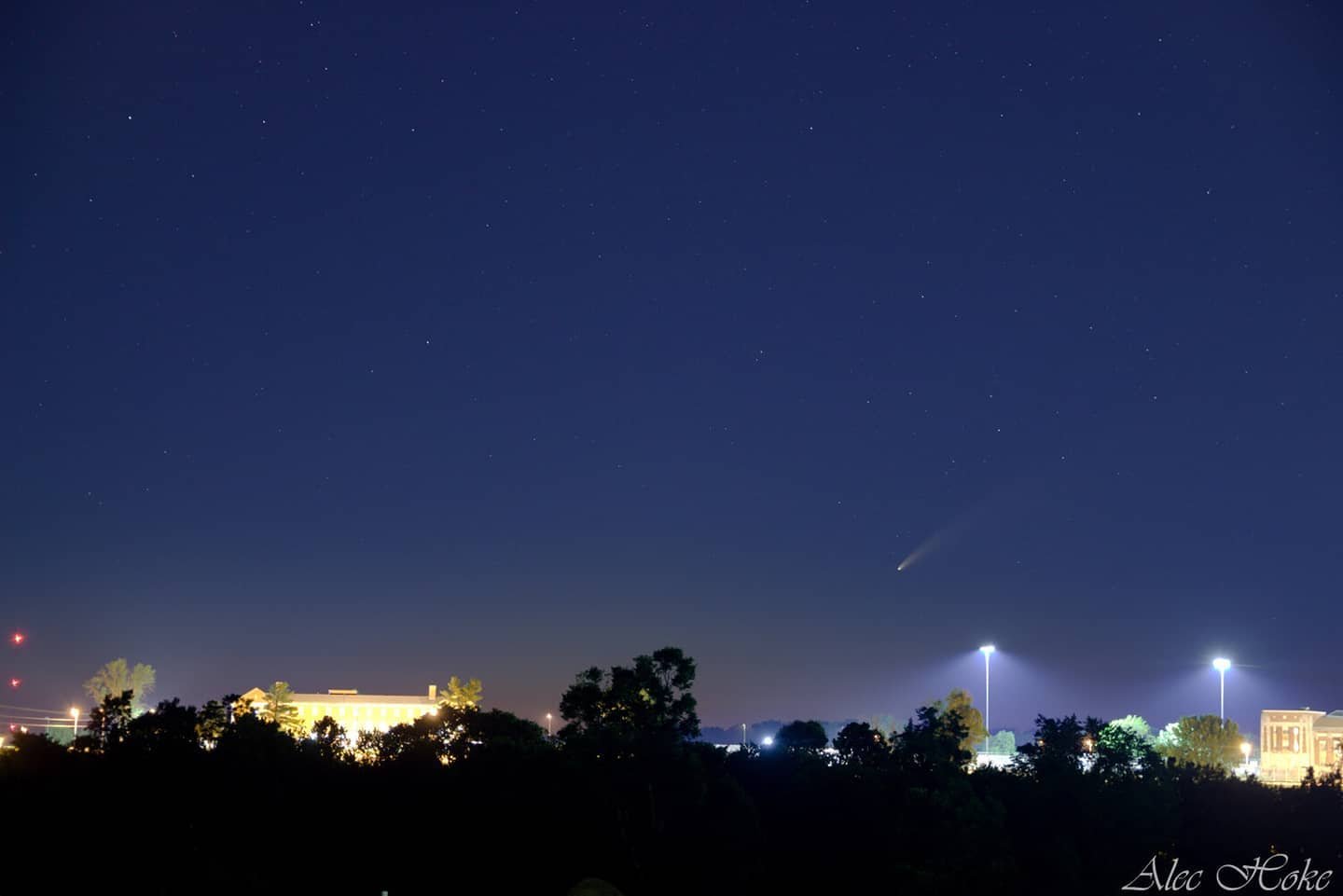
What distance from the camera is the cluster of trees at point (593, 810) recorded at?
49.4 m

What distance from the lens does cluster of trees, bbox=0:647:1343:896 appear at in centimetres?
4941

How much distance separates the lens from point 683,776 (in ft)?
178

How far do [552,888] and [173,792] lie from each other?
14.5m

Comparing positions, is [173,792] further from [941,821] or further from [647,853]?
[941,821]

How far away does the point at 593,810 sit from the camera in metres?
53.5

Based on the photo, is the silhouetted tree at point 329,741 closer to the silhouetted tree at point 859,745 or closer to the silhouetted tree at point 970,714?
the silhouetted tree at point 859,745

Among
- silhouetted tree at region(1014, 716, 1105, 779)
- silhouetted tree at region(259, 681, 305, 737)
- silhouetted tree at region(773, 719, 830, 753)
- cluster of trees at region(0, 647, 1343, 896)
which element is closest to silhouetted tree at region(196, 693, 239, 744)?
cluster of trees at region(0, 647, 1343, 896)

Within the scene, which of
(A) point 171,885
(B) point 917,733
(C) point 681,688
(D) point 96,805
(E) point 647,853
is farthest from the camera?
(B) point 917,733

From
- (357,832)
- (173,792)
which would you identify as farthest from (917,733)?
(173,792)
